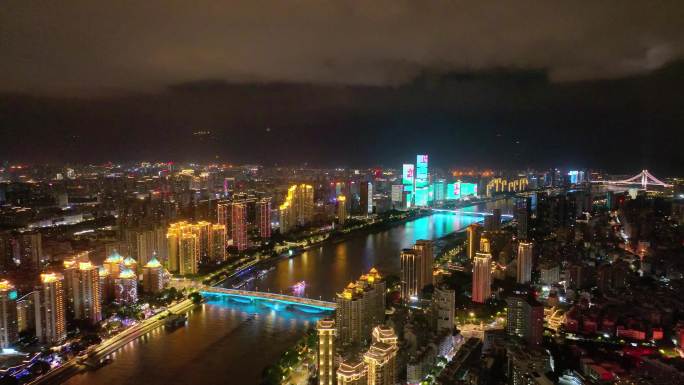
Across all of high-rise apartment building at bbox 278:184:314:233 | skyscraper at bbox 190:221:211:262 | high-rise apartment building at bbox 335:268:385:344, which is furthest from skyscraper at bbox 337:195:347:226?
high-rise apartment building at bbox 335:268:385:344

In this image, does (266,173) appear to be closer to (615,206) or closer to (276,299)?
(276,299)

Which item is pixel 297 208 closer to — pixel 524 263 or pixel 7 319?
pixel 524 263

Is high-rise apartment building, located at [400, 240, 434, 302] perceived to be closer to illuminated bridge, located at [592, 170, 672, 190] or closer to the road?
the road

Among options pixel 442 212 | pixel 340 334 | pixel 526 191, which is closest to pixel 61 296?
pixel 340 334

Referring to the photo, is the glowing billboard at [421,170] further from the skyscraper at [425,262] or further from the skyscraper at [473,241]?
the skyscraper at [425,262]

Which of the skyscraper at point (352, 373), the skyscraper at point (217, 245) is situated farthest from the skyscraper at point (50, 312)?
the skyscraper at point (352, 373)

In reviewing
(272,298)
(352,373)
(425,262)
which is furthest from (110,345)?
(425,262)
